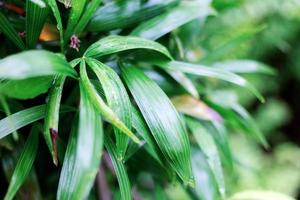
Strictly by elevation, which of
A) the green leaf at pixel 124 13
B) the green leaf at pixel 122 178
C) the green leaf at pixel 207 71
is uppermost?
the green leaf at pixel 124 13

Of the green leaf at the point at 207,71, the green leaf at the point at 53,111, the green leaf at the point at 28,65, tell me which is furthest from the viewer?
the green leaf at the point at 207,71

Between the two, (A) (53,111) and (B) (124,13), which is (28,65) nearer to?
(A) (53,111)

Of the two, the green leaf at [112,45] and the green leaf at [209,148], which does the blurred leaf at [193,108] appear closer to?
the green leaf at [209,148]

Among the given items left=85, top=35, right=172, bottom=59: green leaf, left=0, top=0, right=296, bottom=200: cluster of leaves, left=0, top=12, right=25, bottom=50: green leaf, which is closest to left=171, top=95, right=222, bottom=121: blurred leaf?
left=0, top=0, right=296, bottom=200: cluster of leaves

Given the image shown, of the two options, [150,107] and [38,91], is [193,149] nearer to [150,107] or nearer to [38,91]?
[150,107]

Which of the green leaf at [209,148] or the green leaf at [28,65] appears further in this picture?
the green leaf at [209,148]

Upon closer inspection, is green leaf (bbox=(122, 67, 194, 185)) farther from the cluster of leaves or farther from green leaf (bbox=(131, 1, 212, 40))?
green leaf (bbox=(131, 1, 212, 40))

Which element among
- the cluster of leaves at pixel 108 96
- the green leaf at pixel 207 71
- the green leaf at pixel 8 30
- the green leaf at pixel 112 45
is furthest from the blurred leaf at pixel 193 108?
the green leaf at pixel 8 30
